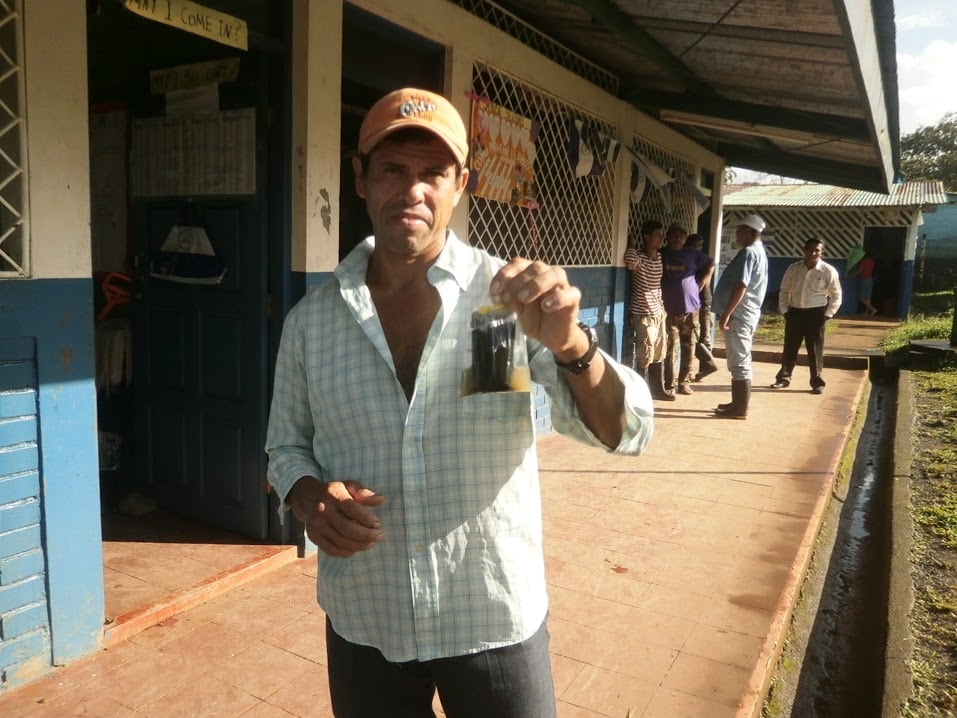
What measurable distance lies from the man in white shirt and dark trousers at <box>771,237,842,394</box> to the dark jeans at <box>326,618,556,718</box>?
294 inches

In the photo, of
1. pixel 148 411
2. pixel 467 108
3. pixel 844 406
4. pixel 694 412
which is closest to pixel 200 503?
pixel 148 411

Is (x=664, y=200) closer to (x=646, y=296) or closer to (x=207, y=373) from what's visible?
(x=646, y=296)

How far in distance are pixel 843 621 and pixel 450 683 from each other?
3.07m

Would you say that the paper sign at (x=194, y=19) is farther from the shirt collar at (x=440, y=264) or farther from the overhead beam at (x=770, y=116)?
the overhead beam at (x=770, y=116)

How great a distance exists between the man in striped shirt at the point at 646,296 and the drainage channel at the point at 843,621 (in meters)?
2.17

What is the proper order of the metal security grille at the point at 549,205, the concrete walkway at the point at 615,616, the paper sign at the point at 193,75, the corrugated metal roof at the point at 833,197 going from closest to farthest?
the concrete walkway at the point at 615,616
the paper sign at the point at 193,75
the metal security grille at the point at 549,205
the corrugated metal roof at the point at 833,197

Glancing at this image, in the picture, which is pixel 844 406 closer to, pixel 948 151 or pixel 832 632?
pixel 832 632

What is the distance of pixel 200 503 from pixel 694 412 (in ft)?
15.8

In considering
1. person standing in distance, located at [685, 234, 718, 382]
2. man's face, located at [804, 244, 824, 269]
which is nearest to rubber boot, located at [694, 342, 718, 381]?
person standing in distance, located at [685, 234, 718, 382]

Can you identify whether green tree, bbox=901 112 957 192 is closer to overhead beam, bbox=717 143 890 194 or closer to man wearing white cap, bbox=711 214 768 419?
overhead beam, bbox=717 143 890 194

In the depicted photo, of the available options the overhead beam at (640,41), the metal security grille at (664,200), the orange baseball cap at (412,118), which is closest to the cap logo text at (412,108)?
the orange baseball cap at (412,118)

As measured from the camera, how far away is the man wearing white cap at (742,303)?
6.76 meters

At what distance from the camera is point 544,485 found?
4895 millimetres

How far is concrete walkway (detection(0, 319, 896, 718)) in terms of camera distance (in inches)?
101
